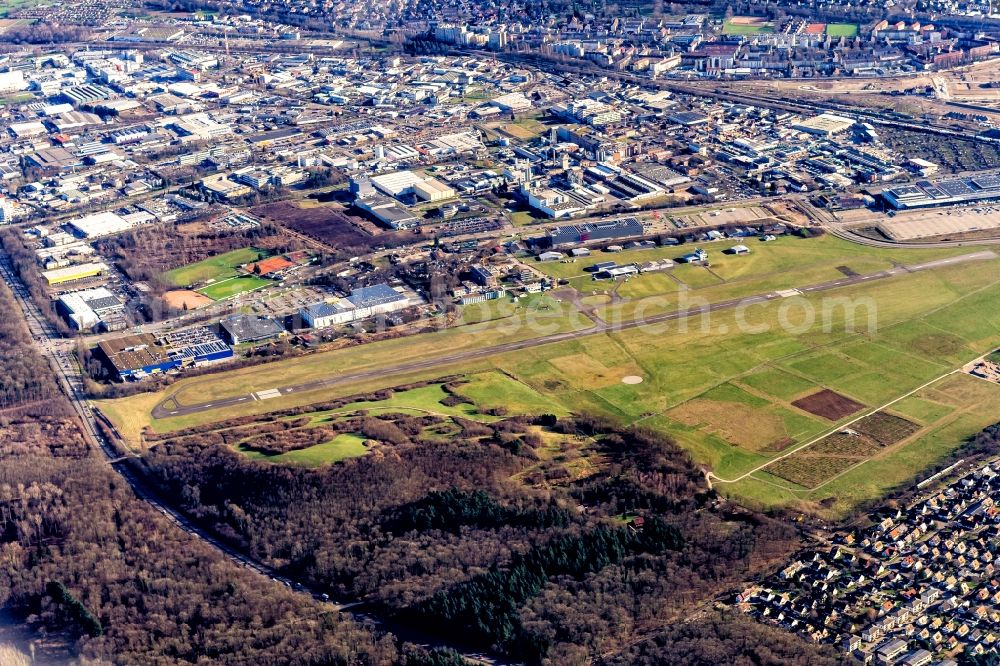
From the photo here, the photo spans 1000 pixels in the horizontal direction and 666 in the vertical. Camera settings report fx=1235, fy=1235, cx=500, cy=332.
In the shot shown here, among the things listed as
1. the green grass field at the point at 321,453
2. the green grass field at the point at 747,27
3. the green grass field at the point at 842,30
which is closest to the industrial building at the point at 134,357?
the green grass field at the point at 321,453

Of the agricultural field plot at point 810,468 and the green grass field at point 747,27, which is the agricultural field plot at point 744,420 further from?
the green grass field at point 747,27

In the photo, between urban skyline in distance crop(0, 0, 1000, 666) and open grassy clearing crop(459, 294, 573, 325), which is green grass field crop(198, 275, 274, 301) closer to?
urban skyline in distance crop(0, 0, 1000, 666)

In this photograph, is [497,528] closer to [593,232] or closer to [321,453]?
[321,453]

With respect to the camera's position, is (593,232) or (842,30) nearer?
(593,232)

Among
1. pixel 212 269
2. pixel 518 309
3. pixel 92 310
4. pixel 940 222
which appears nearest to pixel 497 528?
pixel 518 309

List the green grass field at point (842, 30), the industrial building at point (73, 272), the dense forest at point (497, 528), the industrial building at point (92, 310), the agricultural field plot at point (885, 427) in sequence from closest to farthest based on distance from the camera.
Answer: the dense forest at point (497, 528), the agricultural field plot at point (885, 427), the industrial building at point (92, 310), the industrial building at point (73, 272), the green grass field at point (842, 30)
